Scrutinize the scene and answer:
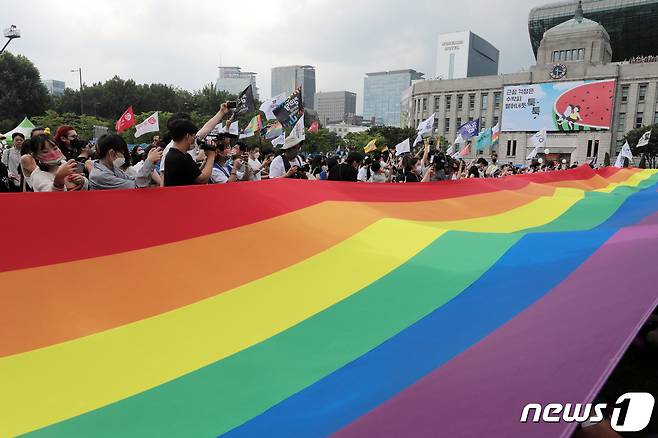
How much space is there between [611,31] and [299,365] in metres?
110

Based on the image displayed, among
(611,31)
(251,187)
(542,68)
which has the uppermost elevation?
(611,31)

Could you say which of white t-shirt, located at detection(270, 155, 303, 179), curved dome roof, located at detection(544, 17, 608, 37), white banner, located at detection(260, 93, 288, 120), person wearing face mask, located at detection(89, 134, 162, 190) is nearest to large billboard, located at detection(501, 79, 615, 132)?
curved dome roof, located at detection(544, 17, 608, 37)

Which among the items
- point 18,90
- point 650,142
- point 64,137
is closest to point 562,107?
point 650,142

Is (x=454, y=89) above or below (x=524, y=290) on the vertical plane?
above

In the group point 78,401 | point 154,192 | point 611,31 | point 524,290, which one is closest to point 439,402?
point 524,290

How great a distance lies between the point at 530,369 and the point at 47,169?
3762mm

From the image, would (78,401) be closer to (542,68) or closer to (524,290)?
(524,290)

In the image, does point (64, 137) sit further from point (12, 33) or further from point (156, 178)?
point (12, 33)

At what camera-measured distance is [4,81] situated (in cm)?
4878

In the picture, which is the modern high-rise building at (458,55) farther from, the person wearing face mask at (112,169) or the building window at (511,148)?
the person wearing face mask at (112,169)

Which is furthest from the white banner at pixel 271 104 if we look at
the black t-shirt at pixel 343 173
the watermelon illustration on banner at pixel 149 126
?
the black t-shirt at pixel 343 173

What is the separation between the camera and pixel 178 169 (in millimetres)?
4000

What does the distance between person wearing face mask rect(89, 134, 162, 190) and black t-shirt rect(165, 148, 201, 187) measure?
0.14 m

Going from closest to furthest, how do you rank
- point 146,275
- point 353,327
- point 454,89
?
point 353,327, point 146,275, point 454,89
